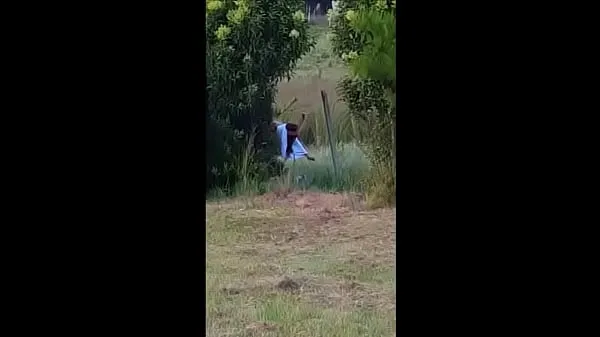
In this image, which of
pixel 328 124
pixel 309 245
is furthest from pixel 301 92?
pixel 309 245

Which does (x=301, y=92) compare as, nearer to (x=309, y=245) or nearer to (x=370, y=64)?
(x=370, y=64)

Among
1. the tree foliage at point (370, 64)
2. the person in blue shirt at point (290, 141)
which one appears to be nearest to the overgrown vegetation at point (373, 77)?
the tree foliage at point (370, 64)

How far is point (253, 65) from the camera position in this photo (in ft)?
4.57

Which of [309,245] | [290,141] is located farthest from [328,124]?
[309,245]

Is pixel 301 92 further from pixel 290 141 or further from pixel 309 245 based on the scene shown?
pixel 309 245

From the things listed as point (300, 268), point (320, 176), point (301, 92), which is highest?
point (301, 92)

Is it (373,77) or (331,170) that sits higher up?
(373,77)

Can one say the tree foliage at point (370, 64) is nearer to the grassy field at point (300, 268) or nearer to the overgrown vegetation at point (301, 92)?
the overgrown vegetation at point (301, 92)

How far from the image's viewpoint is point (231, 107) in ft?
4.50

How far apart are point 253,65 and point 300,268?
36cm

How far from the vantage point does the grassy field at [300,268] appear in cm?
131

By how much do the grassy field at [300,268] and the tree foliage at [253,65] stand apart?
0.09m

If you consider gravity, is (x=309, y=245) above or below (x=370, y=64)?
below
